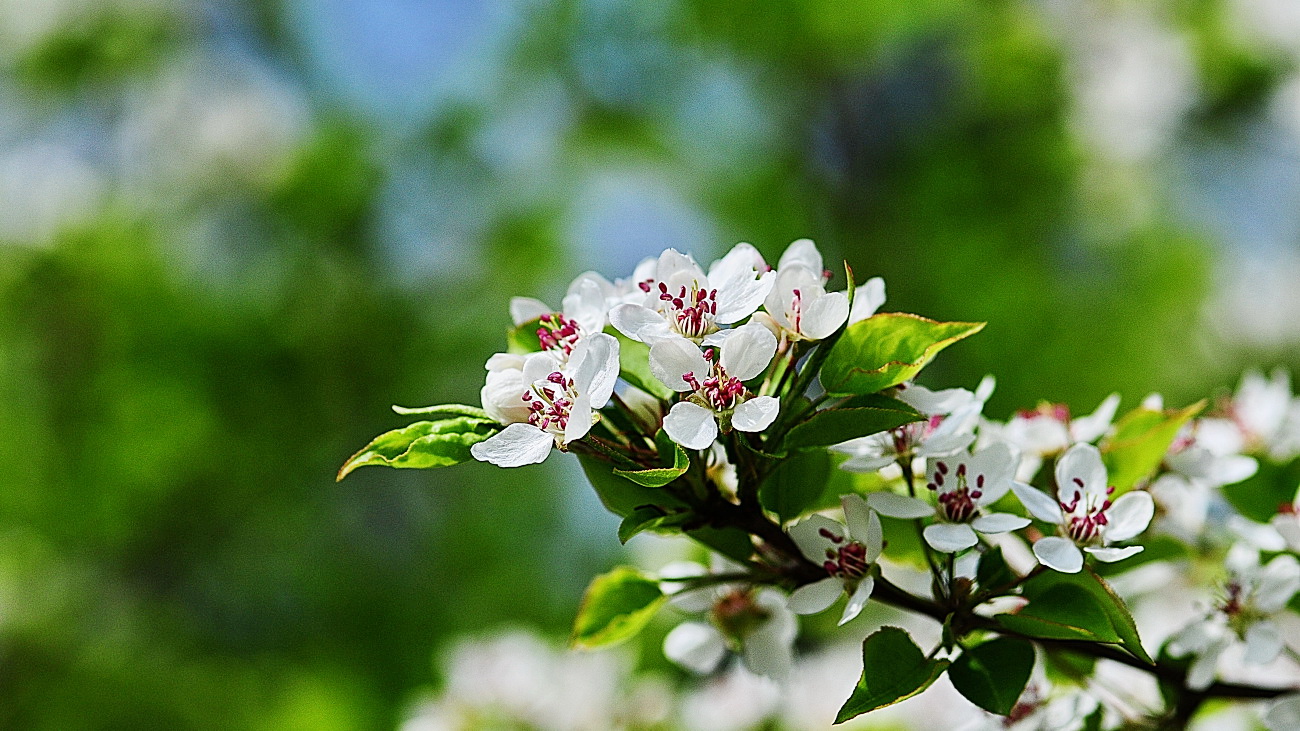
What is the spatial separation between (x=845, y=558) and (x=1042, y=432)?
5.6 inches

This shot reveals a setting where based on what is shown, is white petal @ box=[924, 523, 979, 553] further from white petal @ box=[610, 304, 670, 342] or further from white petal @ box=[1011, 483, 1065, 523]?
white petal @ box=[610, 304, 670, 342]

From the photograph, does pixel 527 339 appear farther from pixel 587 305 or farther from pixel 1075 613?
pixel 1075 613

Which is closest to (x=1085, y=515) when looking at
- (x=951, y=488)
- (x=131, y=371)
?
(x=951, y=488)

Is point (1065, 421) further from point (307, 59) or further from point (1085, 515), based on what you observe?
point (307, 59)

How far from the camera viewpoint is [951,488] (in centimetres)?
47

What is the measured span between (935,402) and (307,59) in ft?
10.6

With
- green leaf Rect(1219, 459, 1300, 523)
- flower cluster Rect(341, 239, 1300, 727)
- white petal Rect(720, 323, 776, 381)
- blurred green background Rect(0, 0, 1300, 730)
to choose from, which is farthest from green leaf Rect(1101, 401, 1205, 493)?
blurred green background Rect(0, 0, 1300, 730)

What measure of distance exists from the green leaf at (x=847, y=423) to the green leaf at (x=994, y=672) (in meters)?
0.12

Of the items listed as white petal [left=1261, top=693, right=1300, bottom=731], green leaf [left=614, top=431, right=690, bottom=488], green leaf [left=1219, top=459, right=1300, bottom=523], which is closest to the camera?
green leaf [left=614, top=431, right=690, bottom=488]

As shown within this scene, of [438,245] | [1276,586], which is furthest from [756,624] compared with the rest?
[438,245]

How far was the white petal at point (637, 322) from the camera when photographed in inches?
16.2

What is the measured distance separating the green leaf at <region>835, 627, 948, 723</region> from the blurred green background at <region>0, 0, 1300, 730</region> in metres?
1.87

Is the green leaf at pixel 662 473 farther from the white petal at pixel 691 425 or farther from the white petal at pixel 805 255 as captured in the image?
the white petal at pixel 805 255

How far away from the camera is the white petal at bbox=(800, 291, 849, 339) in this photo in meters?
0.43
